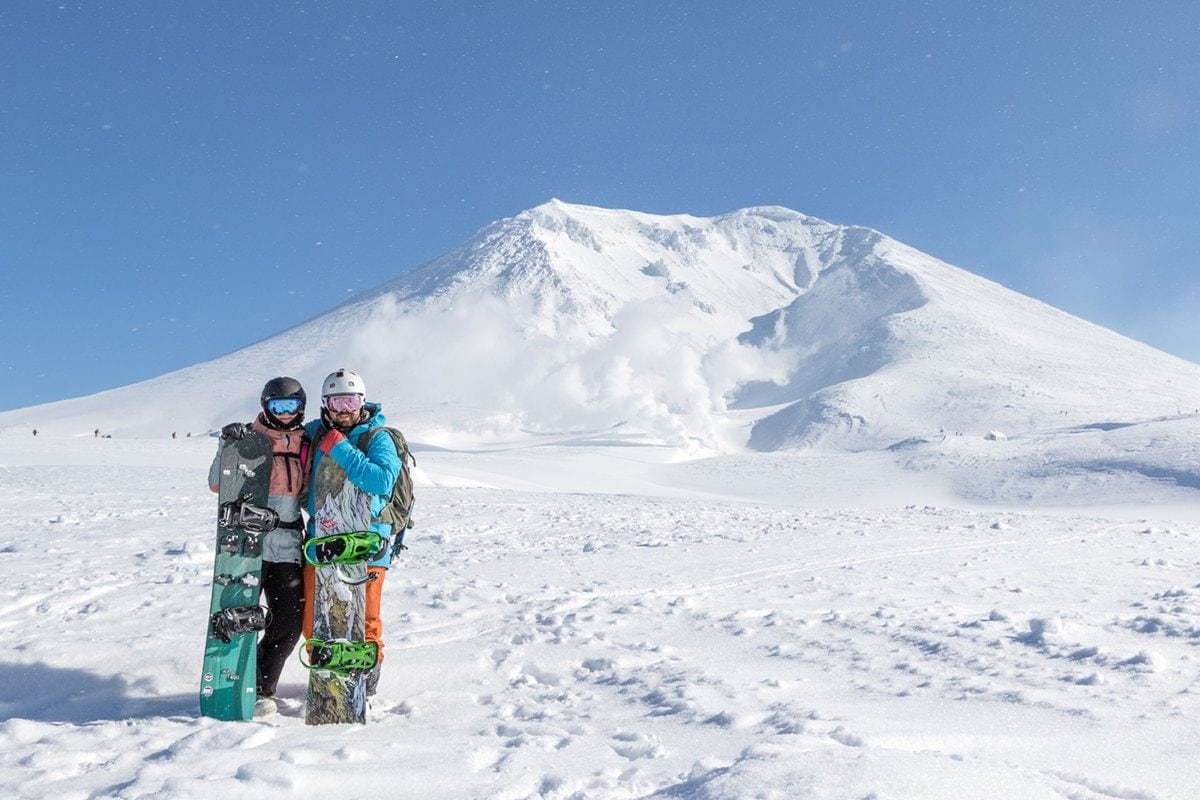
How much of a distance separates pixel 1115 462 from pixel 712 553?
3796cm

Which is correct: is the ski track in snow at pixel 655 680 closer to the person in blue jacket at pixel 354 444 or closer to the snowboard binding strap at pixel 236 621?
the snowboard binding strap at pixel 236 621

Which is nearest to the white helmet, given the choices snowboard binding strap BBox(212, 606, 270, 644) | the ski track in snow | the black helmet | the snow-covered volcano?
the black helmet

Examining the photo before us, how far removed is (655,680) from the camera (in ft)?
18.2

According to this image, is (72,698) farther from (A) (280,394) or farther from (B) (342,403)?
(B) (342,403)

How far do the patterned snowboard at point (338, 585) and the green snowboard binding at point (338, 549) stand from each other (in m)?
0.10

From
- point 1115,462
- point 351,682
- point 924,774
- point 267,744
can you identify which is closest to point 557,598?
point 351,682

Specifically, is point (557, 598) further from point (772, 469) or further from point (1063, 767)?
point (772, 469)

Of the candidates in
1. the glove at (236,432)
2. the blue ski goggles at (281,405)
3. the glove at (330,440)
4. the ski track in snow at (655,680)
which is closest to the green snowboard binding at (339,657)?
the ski track in snow at (655,680)

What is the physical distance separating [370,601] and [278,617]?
1.90ft

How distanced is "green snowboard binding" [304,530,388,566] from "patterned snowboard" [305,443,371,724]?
0.32 ft

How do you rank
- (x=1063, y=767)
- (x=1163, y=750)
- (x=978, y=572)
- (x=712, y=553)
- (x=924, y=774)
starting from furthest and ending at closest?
(x=712, y=553)
(x=978, y=572)
(x=1163, y=750)
(x=1063, y=767)
(x=924, y=774)

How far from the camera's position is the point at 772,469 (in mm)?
50156

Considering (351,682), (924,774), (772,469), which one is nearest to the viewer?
(924,774)

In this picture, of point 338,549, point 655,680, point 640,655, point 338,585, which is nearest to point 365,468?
point 338,549
